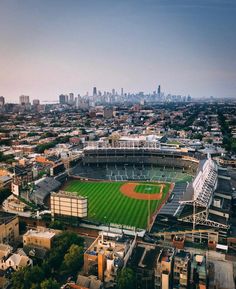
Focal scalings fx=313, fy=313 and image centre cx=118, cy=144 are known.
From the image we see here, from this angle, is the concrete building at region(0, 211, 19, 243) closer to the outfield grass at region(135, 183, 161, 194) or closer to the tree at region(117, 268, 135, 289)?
the tree at region(117, 268, 135, 289)

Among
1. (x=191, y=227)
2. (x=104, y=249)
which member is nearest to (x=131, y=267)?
(x=104, y=249)

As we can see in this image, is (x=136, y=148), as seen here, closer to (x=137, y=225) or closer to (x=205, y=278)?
(x=137, y=225)

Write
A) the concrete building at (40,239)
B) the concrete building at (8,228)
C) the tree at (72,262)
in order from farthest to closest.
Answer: the concrete building at (8,228) → the concrete building at (40,239) → the tree at (72,262)

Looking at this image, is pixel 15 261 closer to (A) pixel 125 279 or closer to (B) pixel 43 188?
(A) pixel 125 279

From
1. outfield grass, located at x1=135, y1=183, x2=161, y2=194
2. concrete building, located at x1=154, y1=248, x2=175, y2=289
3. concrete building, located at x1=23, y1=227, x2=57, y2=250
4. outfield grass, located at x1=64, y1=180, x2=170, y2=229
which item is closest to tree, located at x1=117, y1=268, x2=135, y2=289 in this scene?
concrete building, located at x1=154, y1=248, x2=175, y2=289

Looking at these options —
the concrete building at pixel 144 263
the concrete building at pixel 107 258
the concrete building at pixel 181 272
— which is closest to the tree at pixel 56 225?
the concrete building at pixel 107 258

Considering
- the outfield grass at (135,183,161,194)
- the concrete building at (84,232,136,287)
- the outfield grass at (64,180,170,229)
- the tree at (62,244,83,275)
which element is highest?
the concrete building at (84,232,136,287)

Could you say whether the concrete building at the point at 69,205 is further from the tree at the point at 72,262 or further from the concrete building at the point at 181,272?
the concrete building at the point at 181,272
